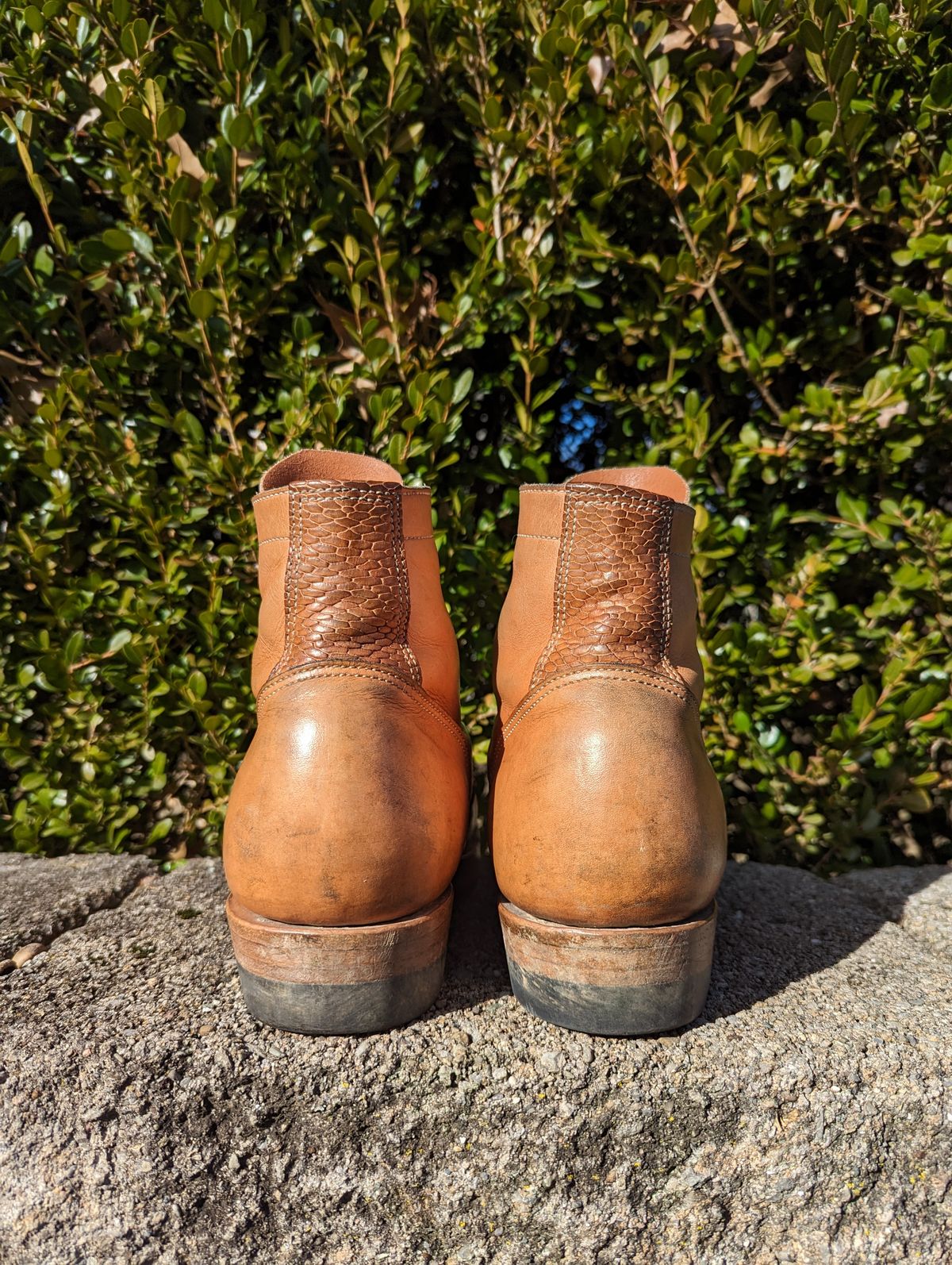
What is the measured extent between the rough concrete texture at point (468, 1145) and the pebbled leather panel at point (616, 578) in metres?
0.52

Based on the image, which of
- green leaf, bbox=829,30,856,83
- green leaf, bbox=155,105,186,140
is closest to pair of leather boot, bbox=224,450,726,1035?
green leaf, bbox=155,105,186,140

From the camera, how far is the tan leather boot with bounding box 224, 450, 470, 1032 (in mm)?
1045

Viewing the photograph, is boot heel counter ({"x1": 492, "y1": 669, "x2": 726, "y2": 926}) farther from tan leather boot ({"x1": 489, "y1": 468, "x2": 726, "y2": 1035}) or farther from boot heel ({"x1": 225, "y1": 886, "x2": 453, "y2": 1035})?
boot heel ({"x1": 225, "y1": 886, "x2": 453, "y2": 1035})

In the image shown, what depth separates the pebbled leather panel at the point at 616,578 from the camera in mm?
1161

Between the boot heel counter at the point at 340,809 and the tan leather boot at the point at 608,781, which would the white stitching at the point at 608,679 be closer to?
the tan leather boot at the point at 608,781

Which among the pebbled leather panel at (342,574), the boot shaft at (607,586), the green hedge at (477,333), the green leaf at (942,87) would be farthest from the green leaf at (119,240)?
the green leaf at (942,87)

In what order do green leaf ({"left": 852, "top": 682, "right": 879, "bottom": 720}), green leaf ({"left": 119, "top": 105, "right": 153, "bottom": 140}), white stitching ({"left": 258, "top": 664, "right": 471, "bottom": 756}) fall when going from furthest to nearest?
green leaf ({"left": 852, "top": 682, "right": 879, "bottom": 720})
green leaf ({"left": 119, "top": 105, "right": 153, "bottom": 140})
white stitching ({"left": 258, "top": 664, "right": 471, "bottom": 756})

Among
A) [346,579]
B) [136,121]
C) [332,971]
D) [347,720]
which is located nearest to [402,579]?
[346,579]

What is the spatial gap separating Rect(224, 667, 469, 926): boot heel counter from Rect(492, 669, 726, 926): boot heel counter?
0.13 metres

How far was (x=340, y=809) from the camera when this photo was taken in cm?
105

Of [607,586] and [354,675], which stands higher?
[607,586]

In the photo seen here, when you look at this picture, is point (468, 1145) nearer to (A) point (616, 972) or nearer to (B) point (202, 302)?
(A) point (616, 972)

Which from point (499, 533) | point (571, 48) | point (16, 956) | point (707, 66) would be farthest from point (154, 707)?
point (707, 66)

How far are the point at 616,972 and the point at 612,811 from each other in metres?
0.20
